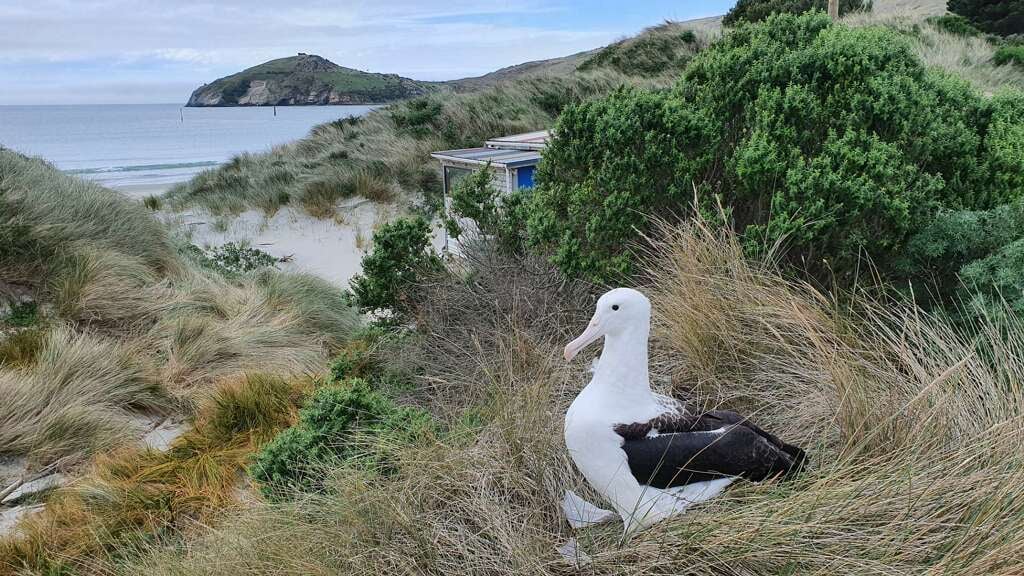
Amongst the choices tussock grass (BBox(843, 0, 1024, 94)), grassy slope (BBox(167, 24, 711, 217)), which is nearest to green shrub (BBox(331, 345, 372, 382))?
grassy slope (BBox(167, 24, 711, 217))

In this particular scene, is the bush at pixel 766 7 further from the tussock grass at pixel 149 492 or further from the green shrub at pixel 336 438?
the green shrub at pixel 336 438

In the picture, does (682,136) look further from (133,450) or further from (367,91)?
(367,91)

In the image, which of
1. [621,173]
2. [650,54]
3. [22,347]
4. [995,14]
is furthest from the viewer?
[995,14]

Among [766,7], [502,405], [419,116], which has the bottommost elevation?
[502,405]

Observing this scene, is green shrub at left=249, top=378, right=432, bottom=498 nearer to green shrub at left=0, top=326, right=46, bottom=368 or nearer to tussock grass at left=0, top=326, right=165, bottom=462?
tussock grass at left=0, top=326, right=165, bottom=462

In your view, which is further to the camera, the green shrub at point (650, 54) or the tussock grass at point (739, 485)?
the green shrub at point (650, 54)

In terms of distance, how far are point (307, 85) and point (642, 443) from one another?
267 ft

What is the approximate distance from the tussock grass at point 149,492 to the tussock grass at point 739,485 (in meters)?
0.44

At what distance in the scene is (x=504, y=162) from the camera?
8383mm

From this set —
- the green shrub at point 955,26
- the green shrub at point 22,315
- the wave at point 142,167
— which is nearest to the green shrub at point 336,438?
the green shrub at point 22,315

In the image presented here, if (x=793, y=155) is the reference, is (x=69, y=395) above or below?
below

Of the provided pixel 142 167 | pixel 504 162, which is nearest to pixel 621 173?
pixel 504 162

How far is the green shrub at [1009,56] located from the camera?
19312 mm

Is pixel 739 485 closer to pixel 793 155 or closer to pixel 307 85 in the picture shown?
Result: pixel 793 155
